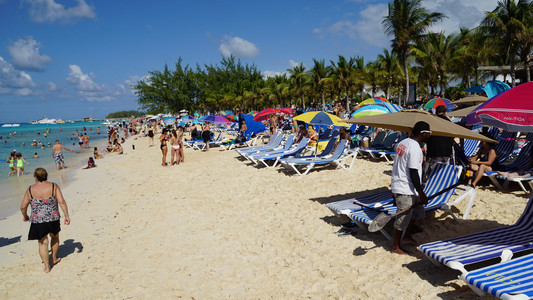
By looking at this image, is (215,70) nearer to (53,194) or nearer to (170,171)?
(170,171)

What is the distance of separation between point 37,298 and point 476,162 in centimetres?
778

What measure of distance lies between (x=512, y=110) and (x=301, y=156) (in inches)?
286

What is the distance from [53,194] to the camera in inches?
175

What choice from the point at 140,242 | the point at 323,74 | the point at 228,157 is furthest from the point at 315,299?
the point at 323,74

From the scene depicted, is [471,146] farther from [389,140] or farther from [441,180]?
[441,180]

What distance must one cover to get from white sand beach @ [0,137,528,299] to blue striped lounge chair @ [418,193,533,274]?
1.07 feet

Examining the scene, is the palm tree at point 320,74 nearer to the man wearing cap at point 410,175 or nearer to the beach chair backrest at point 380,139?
the beach chair backrest at point 380,139

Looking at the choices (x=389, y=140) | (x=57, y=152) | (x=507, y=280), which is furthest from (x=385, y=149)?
(x=57, y=152)

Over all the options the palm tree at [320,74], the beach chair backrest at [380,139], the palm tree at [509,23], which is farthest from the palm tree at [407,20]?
the beach chair backrest at [380,139]

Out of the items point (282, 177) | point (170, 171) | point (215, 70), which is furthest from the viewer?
point (215, 70)

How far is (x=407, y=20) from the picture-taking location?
77.5ft

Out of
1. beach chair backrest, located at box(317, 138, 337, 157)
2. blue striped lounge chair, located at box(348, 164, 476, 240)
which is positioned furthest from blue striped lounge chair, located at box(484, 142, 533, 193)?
beach chair backrest, located at box(317, 138, 337, 157)

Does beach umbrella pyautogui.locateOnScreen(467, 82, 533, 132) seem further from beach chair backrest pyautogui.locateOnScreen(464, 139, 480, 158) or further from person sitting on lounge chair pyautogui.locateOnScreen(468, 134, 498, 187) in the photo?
beach chair backrest pyautogui.locateOnScreen(464, 139, 480, 158)

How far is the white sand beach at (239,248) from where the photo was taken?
3.59 meters
